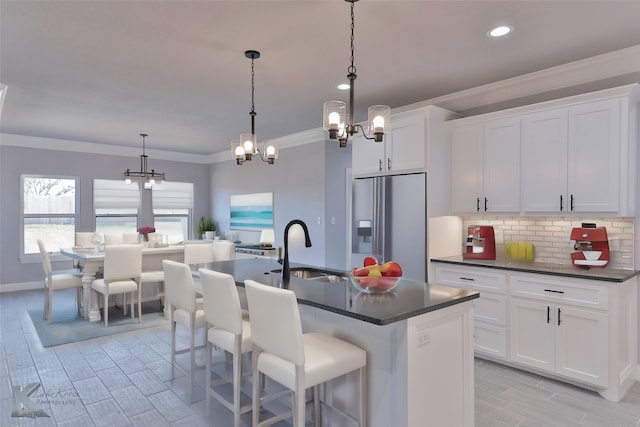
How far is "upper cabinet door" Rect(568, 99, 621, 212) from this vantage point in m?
2.98

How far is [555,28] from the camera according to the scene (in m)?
2.70

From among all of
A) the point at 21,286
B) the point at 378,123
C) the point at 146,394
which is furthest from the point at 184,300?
the point at 21,286

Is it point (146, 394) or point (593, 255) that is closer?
point (146, 394)

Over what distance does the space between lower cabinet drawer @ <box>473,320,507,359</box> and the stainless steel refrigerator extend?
691 mm

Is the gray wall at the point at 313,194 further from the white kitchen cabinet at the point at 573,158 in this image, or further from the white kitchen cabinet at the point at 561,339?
the white kitchen cabinet at the point at 561,339

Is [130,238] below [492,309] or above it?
above

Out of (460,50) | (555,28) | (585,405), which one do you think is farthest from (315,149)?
(585,405)

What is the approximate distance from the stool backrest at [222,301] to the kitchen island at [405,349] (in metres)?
0.36

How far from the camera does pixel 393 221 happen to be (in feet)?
13.4

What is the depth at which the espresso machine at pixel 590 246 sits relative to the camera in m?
3.16

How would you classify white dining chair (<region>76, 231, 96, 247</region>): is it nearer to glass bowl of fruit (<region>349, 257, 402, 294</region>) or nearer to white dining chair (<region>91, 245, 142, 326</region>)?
white dining chair (<region>91, 245, 142, 326</region>)

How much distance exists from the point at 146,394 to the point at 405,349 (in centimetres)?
213

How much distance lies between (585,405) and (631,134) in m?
2.08

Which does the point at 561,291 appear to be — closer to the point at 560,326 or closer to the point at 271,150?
the point at 560,326
